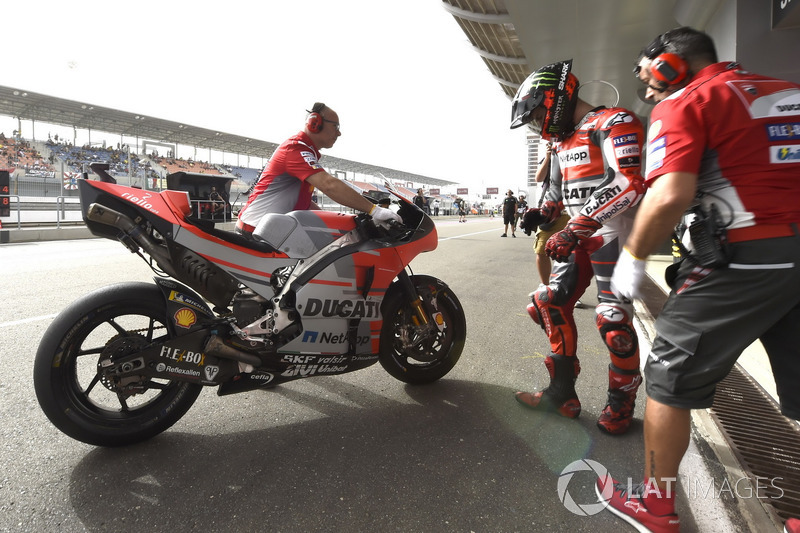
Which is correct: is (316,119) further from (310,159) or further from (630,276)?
(630,276)

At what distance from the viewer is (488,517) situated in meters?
1.70

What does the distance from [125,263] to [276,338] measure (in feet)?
22.1

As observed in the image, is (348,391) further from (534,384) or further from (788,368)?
(788,368)

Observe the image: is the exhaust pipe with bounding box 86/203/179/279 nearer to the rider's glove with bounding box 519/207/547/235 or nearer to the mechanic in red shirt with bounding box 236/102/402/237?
the mechanic in red shirt with bounding box 236/102/402/237

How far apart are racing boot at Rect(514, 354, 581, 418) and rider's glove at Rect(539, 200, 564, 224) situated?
101 cm

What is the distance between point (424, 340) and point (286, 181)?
1.43 meters

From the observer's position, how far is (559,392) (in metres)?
2.66

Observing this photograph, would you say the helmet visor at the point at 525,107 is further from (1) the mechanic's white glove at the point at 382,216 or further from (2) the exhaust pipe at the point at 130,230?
(2) the exhaust pipe at the point at 130,230

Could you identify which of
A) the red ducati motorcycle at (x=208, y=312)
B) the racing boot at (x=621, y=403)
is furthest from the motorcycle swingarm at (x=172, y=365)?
the racing boot at (x=621, y=403)

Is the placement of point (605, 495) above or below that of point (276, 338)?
below

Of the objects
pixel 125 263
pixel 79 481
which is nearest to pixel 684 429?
pixel 79 481

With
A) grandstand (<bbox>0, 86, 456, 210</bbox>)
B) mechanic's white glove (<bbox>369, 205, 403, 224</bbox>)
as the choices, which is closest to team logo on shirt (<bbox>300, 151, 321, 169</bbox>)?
mechanic's white glove (<bbox>369, 205, 403, 224</bbox>)

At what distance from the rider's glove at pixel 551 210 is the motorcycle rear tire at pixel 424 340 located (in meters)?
0.92

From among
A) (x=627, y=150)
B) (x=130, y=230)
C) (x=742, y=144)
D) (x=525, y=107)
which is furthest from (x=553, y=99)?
(x=130, y=230)
